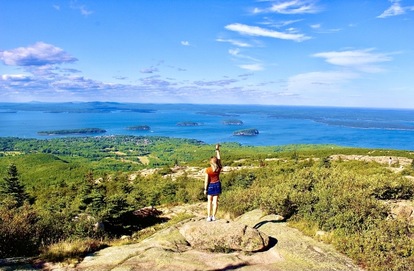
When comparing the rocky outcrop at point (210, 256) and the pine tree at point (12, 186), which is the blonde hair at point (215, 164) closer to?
the rocky outcrop at point (210, 256)

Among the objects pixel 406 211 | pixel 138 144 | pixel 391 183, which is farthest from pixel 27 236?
pixel 138 144

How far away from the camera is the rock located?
29.1 ft

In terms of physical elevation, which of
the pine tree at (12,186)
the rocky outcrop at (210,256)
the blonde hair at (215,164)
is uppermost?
the blonde hair at (215,164)

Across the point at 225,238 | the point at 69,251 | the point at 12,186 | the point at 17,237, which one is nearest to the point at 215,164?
the point at 225,238

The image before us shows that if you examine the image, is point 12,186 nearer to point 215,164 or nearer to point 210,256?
point 215,164

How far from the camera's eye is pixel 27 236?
9.57 m

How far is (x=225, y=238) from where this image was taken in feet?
29.4

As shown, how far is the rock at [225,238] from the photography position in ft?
29.1

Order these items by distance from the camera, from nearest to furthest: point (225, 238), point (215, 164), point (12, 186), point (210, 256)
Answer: point (210, 256) < point (225, 238) < point (215, 164) < point (12, 186)

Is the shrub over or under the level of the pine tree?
over

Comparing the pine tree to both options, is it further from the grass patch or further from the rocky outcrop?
the rocky outcrop

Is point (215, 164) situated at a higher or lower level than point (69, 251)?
higher

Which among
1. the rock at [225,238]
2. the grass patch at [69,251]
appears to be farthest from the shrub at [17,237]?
the rock at [225,238]

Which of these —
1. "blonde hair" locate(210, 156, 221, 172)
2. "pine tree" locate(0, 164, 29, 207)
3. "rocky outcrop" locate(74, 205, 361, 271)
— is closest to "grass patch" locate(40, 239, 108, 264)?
"rocky outcrop" locate(74, 205, 361, 271)
